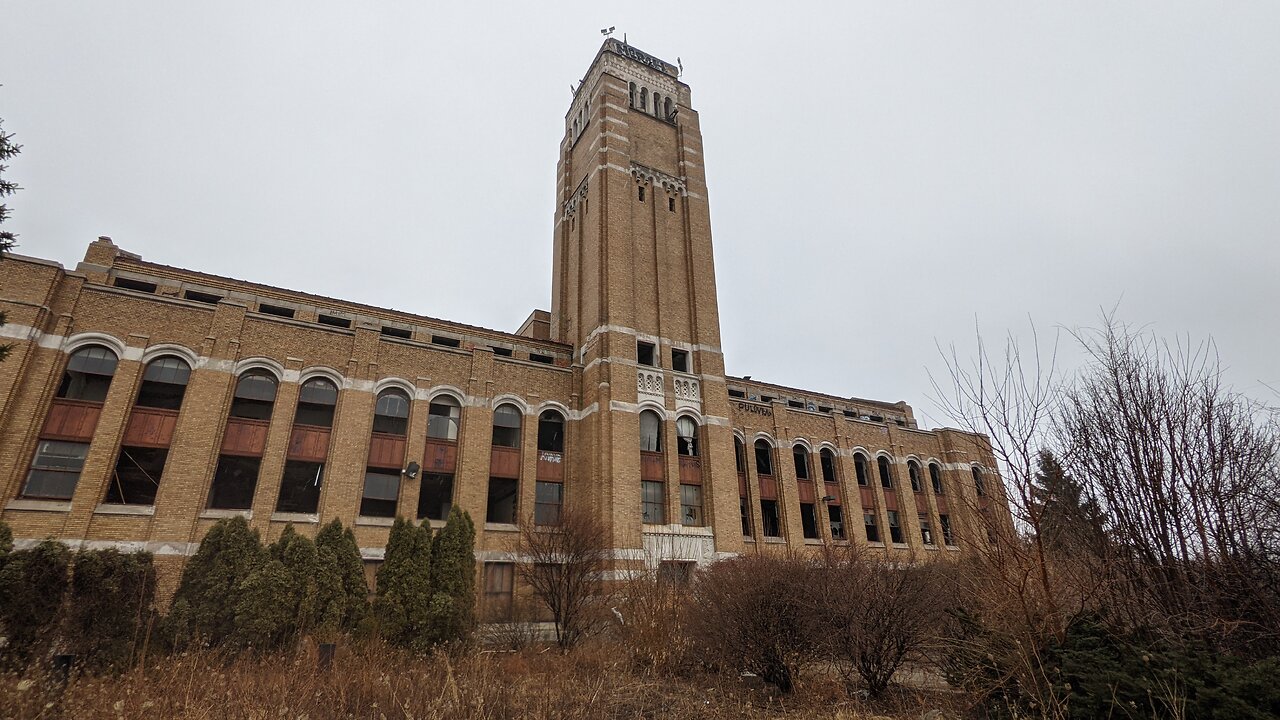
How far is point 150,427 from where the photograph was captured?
21562 mm

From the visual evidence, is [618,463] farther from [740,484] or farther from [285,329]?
[285,329]

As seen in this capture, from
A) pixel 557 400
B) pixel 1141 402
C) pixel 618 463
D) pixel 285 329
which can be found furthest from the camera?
pixel 557 400

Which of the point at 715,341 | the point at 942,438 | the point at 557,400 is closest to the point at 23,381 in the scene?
the point at 557,400

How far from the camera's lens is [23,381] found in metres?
19.9

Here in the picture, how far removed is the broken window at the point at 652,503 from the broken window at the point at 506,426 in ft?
20.8

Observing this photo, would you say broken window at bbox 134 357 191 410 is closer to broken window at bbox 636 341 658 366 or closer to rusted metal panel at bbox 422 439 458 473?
rusted metal panel at bbox 422 439 458 473

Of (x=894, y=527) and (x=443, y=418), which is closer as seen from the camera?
(x=443, y=418)

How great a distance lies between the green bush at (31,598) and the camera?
34.7 feet

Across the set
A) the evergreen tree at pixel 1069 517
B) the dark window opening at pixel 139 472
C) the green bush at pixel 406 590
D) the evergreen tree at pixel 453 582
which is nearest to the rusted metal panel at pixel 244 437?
the dark window opening at pixel 139 472

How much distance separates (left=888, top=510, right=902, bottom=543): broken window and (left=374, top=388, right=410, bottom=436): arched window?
1145 inches

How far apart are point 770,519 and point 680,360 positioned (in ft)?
34.2

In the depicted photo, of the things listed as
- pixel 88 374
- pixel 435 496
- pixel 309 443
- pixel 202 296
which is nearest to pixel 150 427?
pixel 88 374

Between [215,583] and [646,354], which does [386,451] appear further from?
[646,354]

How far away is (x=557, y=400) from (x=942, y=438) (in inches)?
1115
